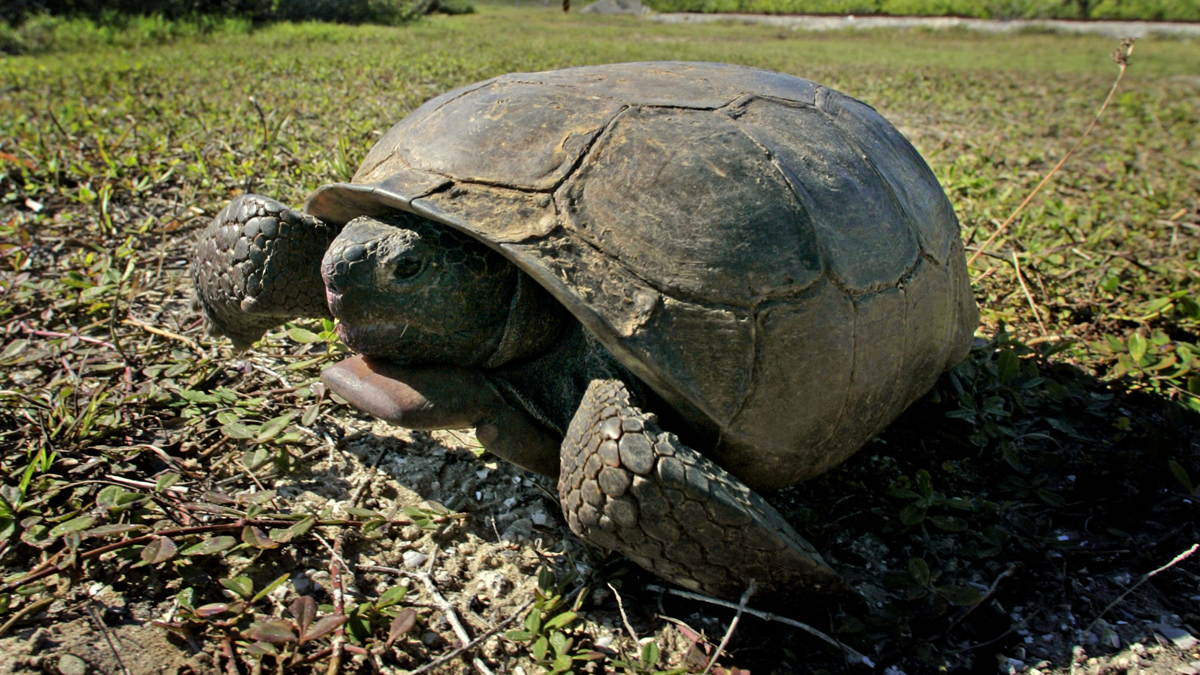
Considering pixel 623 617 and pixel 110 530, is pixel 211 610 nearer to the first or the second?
pixel 110 530

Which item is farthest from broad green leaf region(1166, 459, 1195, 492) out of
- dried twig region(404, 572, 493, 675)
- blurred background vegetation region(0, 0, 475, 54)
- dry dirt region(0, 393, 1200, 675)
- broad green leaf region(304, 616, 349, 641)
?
blurred background vegetation region(0, 0, 475, 54)

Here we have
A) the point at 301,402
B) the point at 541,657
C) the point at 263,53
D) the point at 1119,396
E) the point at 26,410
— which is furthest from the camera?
the point at 263,53

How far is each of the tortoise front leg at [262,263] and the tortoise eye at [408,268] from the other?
1.47ft

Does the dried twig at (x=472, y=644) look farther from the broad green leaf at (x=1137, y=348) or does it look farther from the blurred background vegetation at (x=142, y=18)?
the blurred background vegetation at (x=142, y=18)

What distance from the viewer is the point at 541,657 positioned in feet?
4.88

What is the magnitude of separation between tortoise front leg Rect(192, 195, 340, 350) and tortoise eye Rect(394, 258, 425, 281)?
0.45m

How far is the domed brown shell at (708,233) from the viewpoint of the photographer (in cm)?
154

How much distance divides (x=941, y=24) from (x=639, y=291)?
1819cm

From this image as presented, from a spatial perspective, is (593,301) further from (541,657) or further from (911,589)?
(911,589)

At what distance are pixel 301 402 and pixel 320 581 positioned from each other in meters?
0.70

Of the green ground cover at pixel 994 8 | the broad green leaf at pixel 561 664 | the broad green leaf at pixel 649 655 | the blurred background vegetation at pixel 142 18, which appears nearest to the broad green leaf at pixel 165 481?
the broad green leaf at pixel 561 664

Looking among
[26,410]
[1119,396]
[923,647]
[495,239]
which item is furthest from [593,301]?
[1119,396]

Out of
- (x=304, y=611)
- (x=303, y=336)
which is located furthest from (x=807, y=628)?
(x=303, y=336)

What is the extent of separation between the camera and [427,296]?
1.67 m
